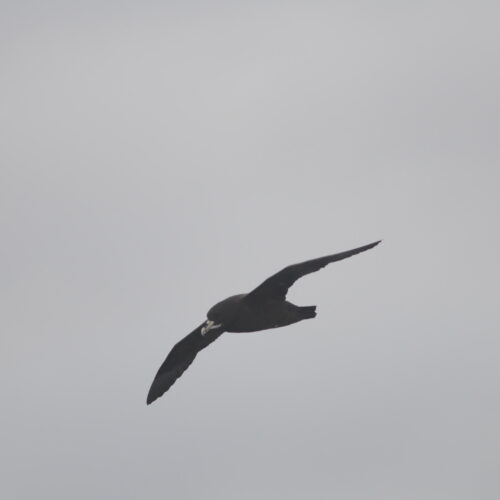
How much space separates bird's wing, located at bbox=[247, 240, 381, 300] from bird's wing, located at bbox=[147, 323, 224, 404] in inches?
114

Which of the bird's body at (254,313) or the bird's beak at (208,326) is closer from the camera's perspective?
the bird's body at (254,313)

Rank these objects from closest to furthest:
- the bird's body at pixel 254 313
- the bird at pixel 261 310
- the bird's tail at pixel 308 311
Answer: the bird at pixel 261 310 < the bird's body at pixel 254 313 < the bird's tail at pixel 308 311

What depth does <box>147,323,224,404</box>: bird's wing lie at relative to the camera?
23.9m

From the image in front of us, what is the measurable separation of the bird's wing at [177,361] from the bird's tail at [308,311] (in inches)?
109

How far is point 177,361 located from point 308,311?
364 centimetres

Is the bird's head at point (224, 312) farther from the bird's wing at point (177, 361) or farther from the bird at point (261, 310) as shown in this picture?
the bird's wing at point (177, 361)

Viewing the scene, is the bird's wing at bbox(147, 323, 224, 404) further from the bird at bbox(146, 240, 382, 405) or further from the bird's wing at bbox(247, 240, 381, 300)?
the bird's wing at bbox(247, 240, 381, 300)

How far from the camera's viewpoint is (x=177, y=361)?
24.2 meters

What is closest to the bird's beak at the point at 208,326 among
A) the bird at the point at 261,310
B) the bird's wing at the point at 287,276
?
the bird at the point at 261,310

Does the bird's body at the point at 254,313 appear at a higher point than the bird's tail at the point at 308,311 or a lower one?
higher

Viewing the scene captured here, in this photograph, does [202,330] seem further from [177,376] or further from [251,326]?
[177,376]

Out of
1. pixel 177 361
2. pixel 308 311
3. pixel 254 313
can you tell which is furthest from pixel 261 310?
pixel 177 361

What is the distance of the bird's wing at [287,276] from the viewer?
Result: 785 inches

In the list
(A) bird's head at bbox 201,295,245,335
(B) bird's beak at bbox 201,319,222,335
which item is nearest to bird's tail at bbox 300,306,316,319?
(A) bird's head at bbox 201,295,245,335
